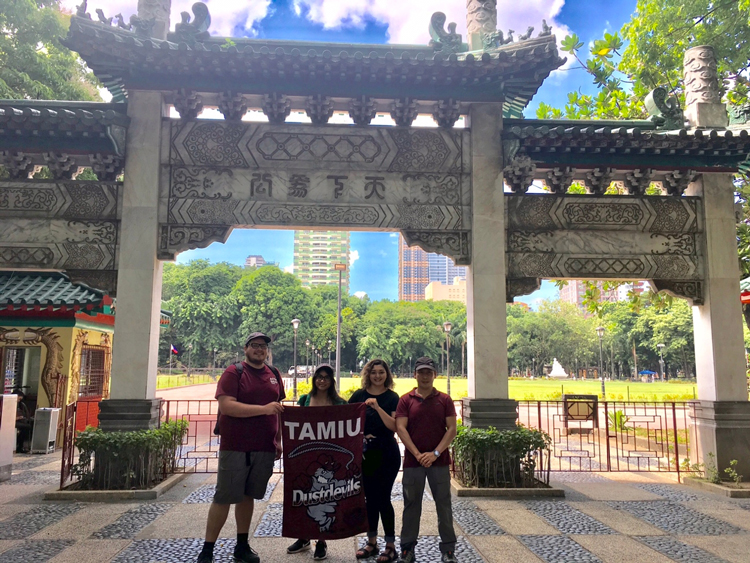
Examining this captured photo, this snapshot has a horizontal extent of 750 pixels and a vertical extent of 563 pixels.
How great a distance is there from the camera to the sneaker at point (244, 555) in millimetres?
4633

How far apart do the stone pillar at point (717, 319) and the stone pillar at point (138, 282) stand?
863 cm

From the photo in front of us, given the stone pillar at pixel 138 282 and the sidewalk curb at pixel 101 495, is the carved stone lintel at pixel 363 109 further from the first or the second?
the sidewalk curb at pixel 101 495

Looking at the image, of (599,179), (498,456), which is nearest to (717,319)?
(599,179)

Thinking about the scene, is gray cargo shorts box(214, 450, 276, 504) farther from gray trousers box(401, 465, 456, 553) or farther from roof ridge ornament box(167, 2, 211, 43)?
roof ridge ornament box(167, 2, 211, 43)

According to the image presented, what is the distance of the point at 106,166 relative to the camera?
27.5 ft

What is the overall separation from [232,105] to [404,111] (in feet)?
9.12

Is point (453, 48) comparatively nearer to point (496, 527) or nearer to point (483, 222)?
point (483, 222)

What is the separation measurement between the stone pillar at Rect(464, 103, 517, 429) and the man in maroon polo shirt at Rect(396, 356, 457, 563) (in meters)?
3.40

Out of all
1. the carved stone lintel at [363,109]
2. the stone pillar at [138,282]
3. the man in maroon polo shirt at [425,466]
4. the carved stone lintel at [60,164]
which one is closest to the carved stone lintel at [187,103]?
the stone pillar at [138,282]

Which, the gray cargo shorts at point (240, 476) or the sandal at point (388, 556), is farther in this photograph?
the sandal at point (388, 556)

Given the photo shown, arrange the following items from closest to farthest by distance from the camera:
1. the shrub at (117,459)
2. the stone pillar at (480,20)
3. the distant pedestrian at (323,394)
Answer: the distant pedestrian at (323,394) → the shrub at (117,459) → the stone pillar at (480,20)

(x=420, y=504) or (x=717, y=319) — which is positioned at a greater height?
(x=717, y=319)

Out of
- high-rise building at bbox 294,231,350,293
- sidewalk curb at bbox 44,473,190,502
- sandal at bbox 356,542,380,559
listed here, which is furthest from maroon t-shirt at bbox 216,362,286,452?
high-rise building at bbox 294,231,350,293

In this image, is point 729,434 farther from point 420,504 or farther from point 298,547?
point 298,547
